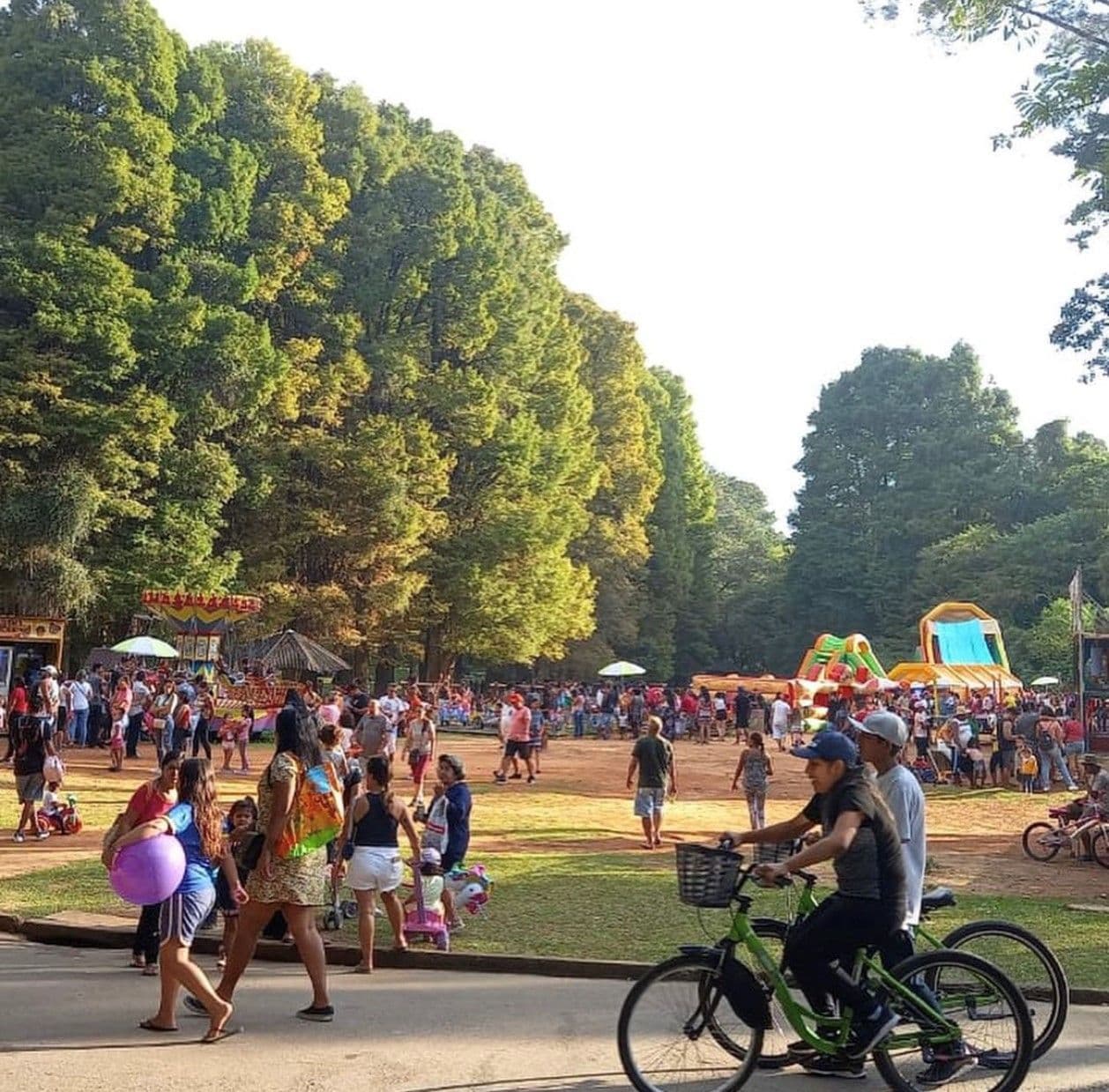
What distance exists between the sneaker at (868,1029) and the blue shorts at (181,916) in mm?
3259

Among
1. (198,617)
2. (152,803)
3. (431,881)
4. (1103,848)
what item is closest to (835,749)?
(152,803)

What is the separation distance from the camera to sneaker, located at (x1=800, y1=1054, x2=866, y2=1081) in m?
5.37

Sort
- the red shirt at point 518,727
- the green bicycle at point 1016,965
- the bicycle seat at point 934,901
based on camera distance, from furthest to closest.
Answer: the red shirt at point 518,727
the bicycle seat at point 934,901
the green bicycle at point 1016,965

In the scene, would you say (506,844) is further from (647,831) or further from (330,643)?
(330,643)

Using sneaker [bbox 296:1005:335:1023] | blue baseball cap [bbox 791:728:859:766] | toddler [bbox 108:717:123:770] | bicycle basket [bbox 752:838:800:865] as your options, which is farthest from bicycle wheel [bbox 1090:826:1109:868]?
toddler [bbox 108:717:123:770]

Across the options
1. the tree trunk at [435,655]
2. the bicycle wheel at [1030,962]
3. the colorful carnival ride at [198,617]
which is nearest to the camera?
the bicycle wheel at [1030,962]

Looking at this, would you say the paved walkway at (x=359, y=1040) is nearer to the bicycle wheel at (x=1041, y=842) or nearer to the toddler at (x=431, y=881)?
the toddler at (x=431, y=881)

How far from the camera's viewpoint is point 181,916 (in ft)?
20.5

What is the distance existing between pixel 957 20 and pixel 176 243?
2314 centimetres

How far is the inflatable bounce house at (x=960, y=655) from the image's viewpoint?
37781 millimetres

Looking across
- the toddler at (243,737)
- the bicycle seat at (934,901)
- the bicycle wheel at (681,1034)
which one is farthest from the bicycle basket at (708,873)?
the toddler at (243,737)

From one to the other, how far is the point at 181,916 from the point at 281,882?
0.52 metres

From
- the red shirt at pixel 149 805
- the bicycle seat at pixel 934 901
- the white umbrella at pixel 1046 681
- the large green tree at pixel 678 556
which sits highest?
the large green tree at pixel 678 556

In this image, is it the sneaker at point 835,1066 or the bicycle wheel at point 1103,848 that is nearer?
the sneaker at point 835,1066
